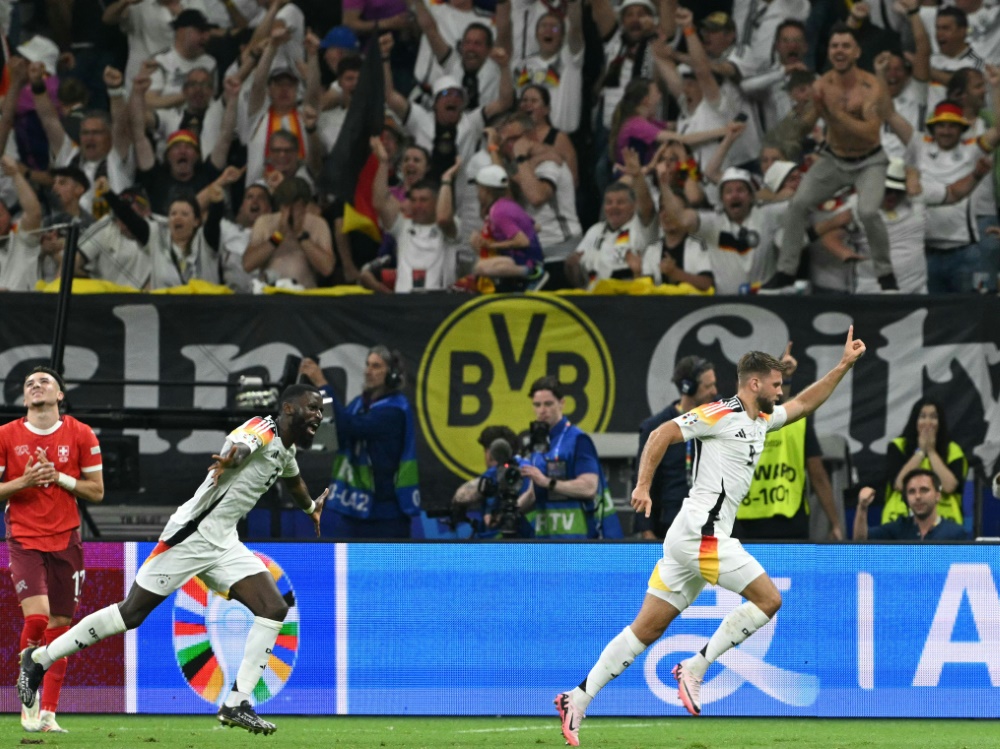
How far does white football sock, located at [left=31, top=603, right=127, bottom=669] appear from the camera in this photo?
28.9 ft

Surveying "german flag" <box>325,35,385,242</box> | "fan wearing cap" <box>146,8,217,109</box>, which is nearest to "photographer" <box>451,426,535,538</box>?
"german flag" <box>325,35,385,242</box>

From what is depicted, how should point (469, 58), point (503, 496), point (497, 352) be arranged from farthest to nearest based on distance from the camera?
1. point (469, 58)
2. point (497, 352)
3. point (503, 496)

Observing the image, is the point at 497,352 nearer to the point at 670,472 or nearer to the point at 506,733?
the point at 670,472

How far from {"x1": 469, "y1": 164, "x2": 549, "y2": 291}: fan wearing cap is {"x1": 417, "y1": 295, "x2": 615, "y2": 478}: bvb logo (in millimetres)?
420

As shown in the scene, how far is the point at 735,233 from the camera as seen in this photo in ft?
46.8

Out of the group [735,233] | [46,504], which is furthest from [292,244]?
[46,504]

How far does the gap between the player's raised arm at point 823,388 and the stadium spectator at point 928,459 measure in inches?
122

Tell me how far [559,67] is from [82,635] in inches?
337

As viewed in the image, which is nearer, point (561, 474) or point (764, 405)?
point (764, 405)

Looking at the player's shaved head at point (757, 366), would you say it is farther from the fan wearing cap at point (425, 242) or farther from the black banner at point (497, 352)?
the fan wearing cap at point (425, 242)

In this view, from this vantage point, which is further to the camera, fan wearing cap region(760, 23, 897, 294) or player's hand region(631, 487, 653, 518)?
fan wearing cap region(760, 23, 897, 294)

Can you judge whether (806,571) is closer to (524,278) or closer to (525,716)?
(525,716)

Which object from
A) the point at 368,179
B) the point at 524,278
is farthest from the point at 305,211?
the point at 524,278

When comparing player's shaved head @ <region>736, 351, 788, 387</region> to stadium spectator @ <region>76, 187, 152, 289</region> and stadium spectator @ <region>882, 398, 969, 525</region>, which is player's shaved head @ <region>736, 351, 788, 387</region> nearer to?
stadium spectator @ <region>882, 398, 969, 525</region>
